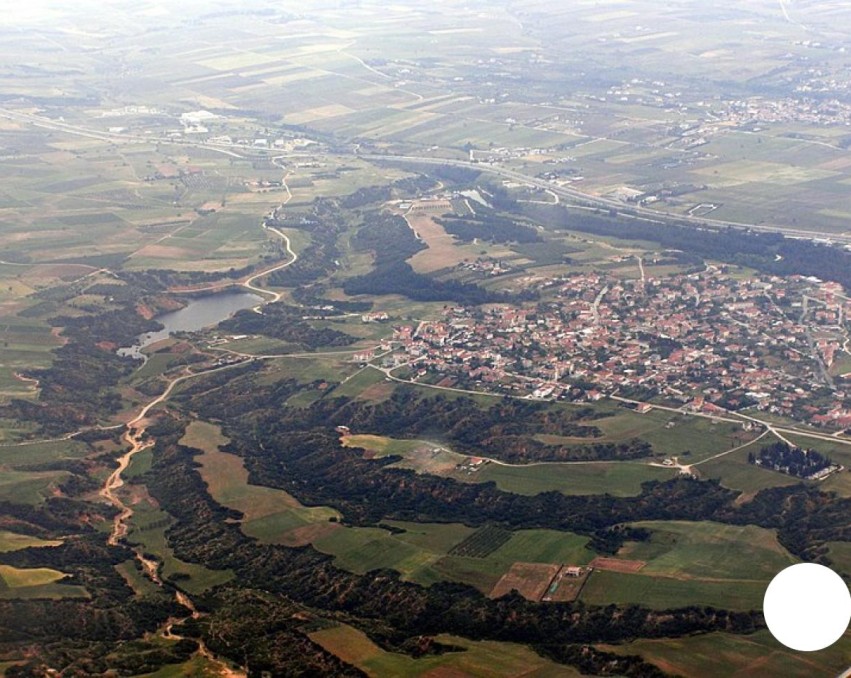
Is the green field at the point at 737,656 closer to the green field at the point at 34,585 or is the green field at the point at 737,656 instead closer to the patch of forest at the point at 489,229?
the green field at the point at 34,585

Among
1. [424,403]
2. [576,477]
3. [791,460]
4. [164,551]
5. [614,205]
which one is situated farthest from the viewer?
[614,205]

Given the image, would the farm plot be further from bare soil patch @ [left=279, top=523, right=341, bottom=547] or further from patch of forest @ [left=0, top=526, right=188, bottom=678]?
patch of forest @ [left=0, top=526, right=188, bottom=678]

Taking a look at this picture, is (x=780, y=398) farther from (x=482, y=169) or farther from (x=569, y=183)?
(x=482, y=169)

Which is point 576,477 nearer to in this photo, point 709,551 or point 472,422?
point 472,422

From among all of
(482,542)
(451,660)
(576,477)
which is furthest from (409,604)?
(576,477)

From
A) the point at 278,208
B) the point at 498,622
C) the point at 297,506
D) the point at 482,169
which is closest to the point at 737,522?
the point at 498,622

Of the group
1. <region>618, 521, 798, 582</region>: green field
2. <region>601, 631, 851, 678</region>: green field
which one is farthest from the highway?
<region>601, 631, 851, 678</region>: green field
